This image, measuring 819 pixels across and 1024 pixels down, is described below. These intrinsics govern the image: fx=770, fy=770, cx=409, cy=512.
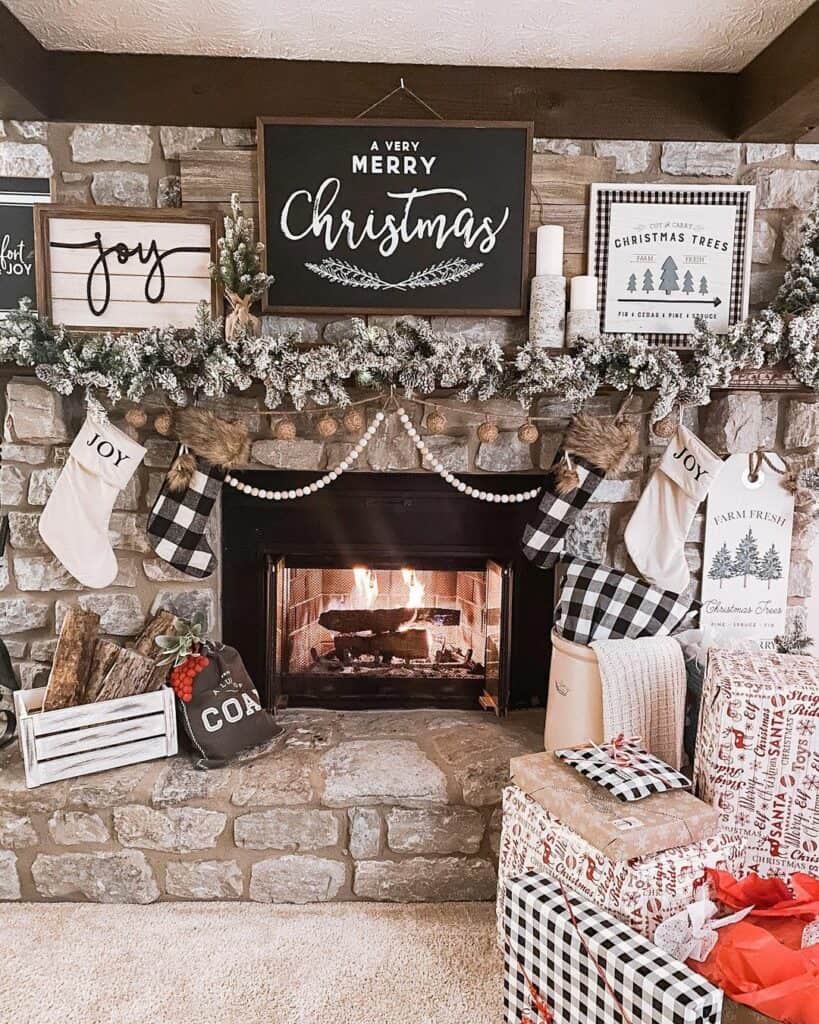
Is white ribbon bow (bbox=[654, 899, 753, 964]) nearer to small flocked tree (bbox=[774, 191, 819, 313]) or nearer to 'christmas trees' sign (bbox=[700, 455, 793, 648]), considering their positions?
'christmas trees' sign (bbox=[700, 455, 793, 648])

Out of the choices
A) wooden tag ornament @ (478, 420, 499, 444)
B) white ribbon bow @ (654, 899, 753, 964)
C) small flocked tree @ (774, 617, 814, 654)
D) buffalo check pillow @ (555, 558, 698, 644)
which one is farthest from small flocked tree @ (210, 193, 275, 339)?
small flocked tree @ (774, 617, 814, 654)

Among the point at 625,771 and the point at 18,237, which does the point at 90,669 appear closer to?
the point at 18,237

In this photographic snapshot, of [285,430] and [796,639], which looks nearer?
[285,430]

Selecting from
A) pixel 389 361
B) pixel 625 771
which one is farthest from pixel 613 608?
pixel 389 361

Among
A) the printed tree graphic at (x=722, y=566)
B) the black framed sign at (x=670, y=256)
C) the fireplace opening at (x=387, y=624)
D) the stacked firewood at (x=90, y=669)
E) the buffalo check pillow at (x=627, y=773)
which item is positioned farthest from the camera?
the fireplace opening at (x=387, y=624)

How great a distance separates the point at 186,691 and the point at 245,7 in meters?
1.73

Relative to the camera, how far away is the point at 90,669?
2.12 m

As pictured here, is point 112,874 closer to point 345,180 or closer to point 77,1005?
point 77,1005

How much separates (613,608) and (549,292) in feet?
2.88

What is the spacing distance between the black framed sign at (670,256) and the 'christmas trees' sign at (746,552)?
442 millimetres

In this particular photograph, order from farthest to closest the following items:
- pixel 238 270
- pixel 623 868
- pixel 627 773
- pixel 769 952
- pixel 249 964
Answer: pixel 238 270, pixel 249 964, pixel 627 773, pixel 623 868, pixel 769 952

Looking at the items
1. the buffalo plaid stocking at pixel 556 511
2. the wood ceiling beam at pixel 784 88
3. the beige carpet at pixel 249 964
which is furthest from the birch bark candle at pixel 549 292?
the beige carpet at pixel 249 964

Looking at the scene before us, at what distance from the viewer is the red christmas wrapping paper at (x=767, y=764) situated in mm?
1682

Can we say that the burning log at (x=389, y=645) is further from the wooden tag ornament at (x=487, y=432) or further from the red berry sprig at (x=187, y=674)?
the wooden tag ornament at (x=487, y=432)
